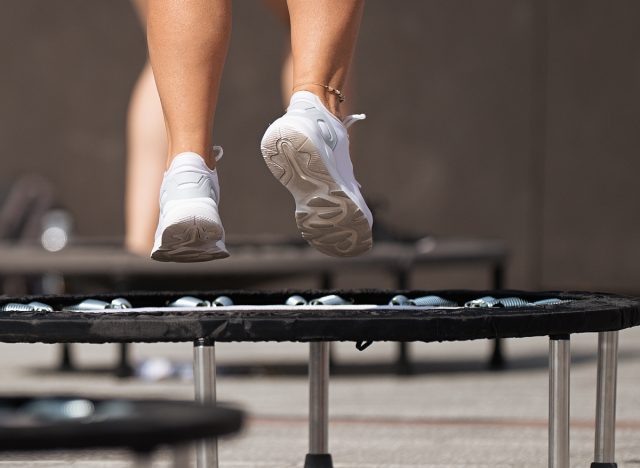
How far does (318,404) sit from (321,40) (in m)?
0.67

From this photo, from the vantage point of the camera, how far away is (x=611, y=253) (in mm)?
11914

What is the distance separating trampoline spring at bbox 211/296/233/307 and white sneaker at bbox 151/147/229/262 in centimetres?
13

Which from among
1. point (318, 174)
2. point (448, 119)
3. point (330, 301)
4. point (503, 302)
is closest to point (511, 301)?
point (503, 302)

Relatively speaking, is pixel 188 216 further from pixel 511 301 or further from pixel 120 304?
pixel 511 301

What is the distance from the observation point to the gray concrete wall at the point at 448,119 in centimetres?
1184

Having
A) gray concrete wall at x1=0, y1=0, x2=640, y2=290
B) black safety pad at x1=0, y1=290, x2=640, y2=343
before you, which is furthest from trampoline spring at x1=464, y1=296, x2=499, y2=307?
gray concrete wall at x1=0, y1=0, x2=640, y2=290

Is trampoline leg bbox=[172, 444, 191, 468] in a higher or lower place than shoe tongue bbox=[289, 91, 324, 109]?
lower

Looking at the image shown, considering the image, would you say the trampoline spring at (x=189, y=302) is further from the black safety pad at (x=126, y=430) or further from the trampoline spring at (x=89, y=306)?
the black safety pad at (x=126, y=430)

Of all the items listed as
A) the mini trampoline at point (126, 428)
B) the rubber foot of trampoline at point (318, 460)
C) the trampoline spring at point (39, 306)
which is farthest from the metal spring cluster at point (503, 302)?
the mini trampoline at point (126, 428)

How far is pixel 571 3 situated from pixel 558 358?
1004 cm

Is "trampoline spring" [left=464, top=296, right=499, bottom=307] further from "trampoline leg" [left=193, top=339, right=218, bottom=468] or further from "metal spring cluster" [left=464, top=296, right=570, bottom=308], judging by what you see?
"trampoline leg" [left=193, top=339, right=218, bottom=468]

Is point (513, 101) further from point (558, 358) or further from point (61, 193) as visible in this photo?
point (558, 358)

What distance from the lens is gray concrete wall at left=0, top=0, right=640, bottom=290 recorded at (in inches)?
466

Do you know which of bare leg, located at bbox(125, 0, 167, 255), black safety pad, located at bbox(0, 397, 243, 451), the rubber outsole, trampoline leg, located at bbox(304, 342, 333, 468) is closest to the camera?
black safety pad, located at bbox(0, 397, 243, 451)
